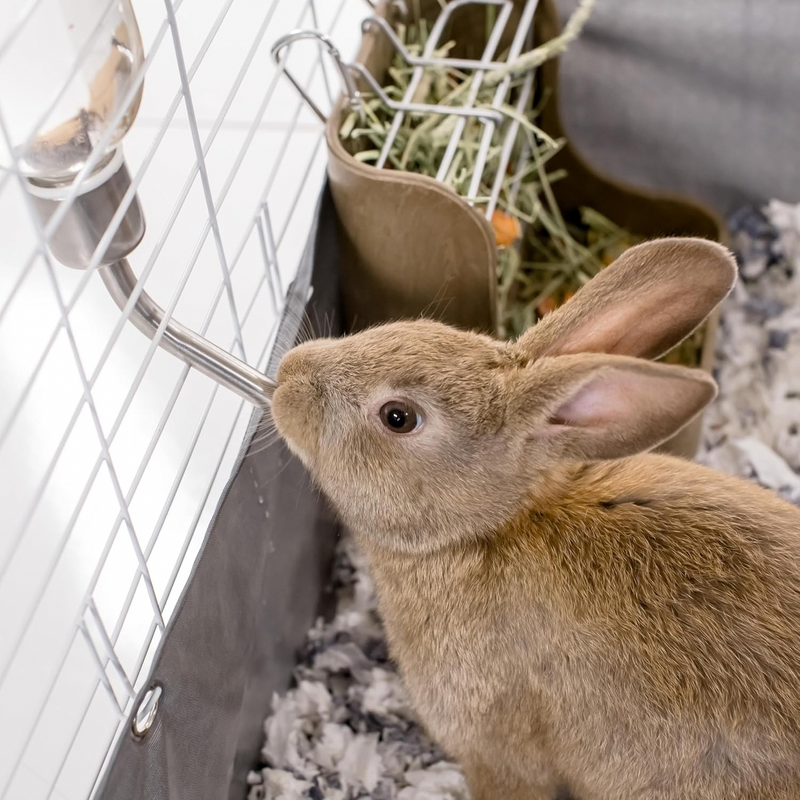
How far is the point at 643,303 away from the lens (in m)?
1.19

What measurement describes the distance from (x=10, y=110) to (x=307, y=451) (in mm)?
552

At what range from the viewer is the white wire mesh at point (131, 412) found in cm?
127

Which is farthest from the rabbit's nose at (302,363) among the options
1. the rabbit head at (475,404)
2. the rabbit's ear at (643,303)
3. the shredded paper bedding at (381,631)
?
the shredded paper bedding at (381,631)

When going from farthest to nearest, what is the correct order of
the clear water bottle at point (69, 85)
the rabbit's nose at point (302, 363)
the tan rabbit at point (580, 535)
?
the rabbit's nose at point (302, 363) → the tan rabbit at point (580, 535) → the clear water bottle at point (69, 85)

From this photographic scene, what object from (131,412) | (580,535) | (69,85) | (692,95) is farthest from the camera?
(692,95)

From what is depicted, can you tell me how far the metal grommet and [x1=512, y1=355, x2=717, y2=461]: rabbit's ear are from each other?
58 centimetres

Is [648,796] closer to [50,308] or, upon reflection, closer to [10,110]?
[10,110]

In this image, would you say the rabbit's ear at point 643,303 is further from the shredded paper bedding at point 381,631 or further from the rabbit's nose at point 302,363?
the shredded paper bedding at point 381,631

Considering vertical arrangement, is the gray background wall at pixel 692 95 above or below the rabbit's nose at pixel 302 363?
below

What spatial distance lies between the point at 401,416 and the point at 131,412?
0.62m

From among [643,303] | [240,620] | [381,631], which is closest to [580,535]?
[643,303]

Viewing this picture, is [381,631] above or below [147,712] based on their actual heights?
below

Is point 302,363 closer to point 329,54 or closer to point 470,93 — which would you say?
point 329,54

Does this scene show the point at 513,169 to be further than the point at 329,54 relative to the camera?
Yes
